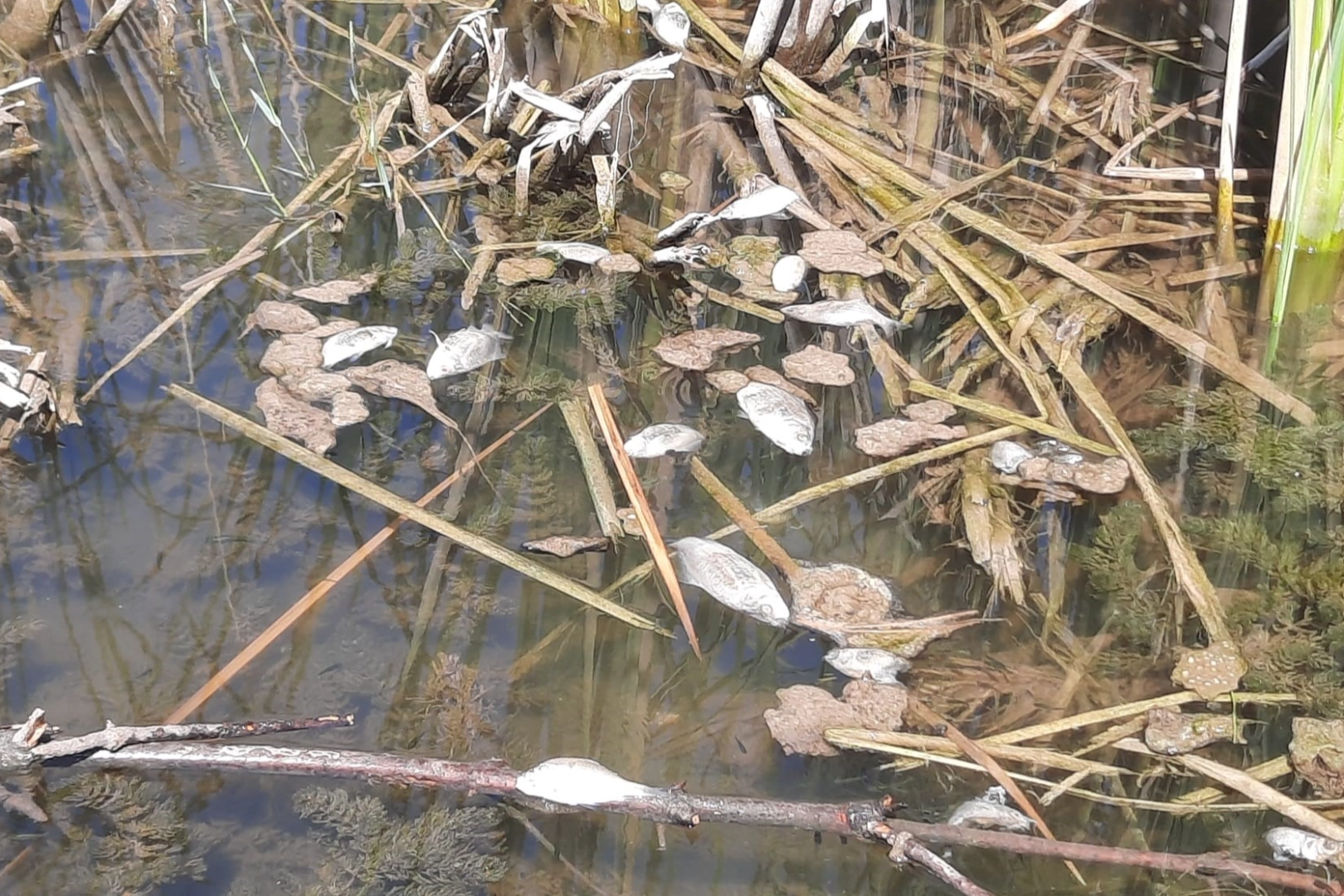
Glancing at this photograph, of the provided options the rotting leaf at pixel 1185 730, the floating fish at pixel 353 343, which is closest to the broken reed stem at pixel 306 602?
the floating fish at pixel 353 343

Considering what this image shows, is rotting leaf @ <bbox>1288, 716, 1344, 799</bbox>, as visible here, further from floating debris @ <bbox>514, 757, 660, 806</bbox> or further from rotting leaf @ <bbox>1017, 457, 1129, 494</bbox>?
floating debris @ <bbox>514, 757, 660, 806</bbox>

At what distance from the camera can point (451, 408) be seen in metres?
2.24

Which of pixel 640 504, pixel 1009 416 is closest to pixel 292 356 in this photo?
pixel 640 504

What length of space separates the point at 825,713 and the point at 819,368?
85cm

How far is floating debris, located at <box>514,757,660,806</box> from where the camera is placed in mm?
1553

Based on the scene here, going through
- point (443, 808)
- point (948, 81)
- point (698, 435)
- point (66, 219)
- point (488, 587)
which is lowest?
point (443, 808)

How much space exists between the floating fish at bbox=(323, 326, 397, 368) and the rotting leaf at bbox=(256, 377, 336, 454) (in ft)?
0.43

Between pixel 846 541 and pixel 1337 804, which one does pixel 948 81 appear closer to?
pixel 846 541

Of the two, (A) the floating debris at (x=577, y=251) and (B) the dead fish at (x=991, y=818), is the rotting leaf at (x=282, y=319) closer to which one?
(A) the floating debris at (x=577, y=251)

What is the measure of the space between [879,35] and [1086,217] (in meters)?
0.97

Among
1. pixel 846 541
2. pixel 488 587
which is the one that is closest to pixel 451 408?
pixel 488 587

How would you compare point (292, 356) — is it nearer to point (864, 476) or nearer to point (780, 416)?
point (780, 416)

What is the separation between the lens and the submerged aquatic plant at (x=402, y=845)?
1.52m

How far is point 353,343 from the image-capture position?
2314mm
